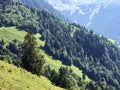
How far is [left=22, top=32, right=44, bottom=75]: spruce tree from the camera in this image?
80.9 meters

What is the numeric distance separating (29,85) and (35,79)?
6.33 meters

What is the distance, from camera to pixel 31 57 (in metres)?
84.2

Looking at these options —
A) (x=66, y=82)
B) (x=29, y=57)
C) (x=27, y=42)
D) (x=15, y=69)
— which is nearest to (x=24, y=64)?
(x=29, y=57)

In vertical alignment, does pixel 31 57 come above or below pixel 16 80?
above

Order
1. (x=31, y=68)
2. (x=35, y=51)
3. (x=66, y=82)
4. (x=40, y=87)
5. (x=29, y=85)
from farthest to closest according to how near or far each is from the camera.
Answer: (x=66, y=82)
(x=35, y=51)
(x=31, y=68)
(x=40, y=87)
(x=29, y=85)

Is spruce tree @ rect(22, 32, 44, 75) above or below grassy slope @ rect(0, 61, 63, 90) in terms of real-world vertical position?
above

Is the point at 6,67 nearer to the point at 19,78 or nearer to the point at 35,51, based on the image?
the point at 19,78

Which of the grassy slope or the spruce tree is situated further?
the spruce tree

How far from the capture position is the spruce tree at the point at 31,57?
266 ft

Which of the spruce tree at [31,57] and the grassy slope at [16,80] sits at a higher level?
the spruce tree at [31,57]

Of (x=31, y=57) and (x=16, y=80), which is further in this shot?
(x=31, y=57)

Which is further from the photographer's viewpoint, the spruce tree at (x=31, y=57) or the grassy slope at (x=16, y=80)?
the spruce tree at (x=31, y=57)

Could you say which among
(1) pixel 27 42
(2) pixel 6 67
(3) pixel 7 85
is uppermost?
(1) pixel 27 42

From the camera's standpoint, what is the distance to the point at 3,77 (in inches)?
1860
